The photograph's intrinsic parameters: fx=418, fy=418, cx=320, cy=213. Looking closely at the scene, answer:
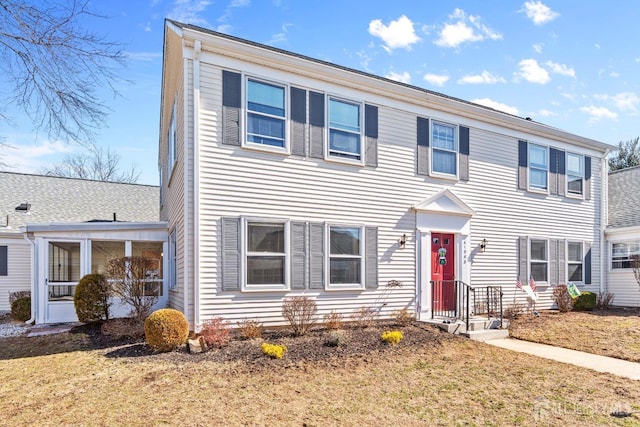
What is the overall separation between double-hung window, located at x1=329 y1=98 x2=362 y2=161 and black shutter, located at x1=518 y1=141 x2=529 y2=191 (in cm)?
573

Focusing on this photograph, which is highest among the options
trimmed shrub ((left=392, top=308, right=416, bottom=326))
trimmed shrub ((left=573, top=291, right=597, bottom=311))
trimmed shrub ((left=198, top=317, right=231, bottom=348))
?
trimmed shrub ((left=198, top=317, right=231, bottom=348))

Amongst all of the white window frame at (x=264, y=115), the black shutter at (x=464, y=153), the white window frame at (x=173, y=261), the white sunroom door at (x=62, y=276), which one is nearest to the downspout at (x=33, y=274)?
the white sunroom door at (x=62, y=276)

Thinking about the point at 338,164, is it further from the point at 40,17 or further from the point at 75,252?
the point at 75,252

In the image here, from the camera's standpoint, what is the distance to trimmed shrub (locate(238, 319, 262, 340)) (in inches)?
309

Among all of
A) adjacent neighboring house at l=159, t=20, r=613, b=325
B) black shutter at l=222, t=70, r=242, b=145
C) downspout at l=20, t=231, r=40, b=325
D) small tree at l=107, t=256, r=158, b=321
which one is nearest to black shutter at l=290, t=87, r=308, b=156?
adjacent neighboring house at l=159, t=20, r=613, b=325

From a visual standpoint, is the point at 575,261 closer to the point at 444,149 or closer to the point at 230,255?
the point at 444,149

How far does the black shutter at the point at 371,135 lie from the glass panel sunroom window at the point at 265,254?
2.80 m

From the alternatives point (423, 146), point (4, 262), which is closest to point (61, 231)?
point (4, 262)

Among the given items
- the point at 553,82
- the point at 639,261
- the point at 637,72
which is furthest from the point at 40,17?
the point at 639,261

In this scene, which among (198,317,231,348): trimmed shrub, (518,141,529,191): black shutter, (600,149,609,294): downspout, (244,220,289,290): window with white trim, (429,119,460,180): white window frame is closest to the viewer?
(198,317,231,348): trimmed shrub

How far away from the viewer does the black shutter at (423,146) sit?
35.2 ft

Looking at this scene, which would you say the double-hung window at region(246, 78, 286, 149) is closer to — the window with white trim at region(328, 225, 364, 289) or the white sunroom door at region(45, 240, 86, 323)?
the window with white trim at region(328, 225, 364, 289)

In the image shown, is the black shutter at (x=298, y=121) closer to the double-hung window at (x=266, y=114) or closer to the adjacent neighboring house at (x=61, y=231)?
the double-hung window at (x=266, y=114)

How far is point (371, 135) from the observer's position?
999 centimetres
